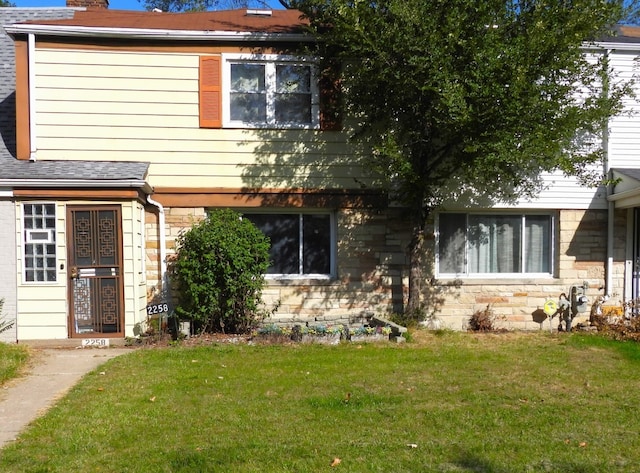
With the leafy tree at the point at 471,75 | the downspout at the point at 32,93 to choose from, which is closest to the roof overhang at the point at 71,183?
the downspout at the point at 32,93

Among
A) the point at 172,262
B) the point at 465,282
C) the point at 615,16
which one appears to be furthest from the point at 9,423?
the point at 615,16

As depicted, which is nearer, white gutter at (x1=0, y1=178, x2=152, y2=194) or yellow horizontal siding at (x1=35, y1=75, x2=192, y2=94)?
white gutter at (x1=0, y1=178, x2=152, y2=194)

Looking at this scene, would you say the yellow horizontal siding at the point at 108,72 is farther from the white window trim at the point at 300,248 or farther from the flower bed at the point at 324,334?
the flower bed at the point at 324,334

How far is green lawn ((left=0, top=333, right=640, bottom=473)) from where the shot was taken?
442 cm

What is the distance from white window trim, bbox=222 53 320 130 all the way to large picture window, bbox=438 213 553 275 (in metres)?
3.24

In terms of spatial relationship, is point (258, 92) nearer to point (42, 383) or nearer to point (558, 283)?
point (42, 383)

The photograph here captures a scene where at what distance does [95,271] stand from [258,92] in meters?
4.27

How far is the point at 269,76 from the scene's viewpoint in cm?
1025

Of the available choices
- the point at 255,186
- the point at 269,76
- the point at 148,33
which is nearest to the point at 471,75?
the point at 269,76

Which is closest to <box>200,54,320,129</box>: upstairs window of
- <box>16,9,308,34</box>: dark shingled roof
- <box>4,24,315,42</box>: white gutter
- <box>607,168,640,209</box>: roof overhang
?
<box>4,24,315,42</box>: white gutter

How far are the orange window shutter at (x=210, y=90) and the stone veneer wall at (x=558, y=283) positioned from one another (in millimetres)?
5377

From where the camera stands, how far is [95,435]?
16.2 feet

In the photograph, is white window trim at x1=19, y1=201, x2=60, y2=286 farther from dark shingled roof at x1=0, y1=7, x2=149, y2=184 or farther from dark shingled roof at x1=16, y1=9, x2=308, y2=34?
dark shingled roof at x1=16, y1=9, x2=308, y2=34

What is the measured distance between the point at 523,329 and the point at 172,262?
676 centimetres
